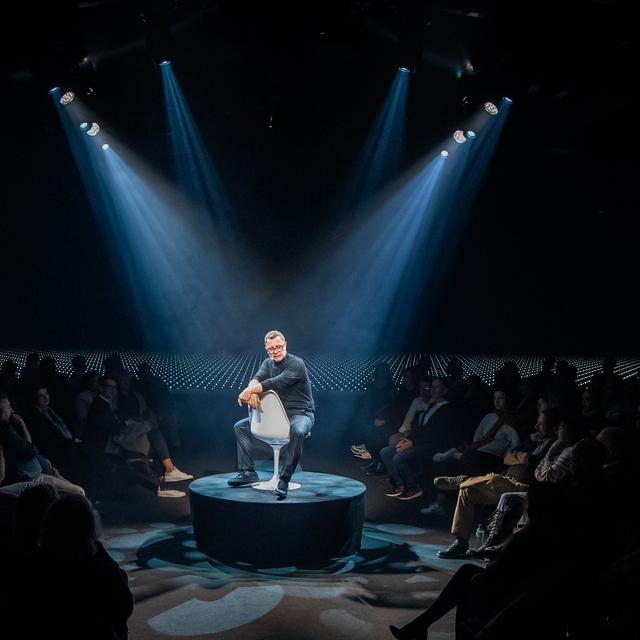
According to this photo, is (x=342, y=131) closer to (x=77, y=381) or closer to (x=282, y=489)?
(x=77, y=381)

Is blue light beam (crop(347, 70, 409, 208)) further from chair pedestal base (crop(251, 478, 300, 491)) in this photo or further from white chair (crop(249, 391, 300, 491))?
chair pedestal base (crop(251, 478, 300, 491))

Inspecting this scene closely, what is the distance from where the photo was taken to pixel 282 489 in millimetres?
4113

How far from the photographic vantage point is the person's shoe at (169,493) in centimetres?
567

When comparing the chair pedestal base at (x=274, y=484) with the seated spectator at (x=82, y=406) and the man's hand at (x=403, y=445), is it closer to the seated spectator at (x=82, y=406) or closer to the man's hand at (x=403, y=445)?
the man's hand at (x=403, y=445)

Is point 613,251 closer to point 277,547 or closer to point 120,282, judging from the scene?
point 120,282

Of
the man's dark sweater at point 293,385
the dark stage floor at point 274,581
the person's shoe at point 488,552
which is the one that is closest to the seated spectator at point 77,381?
the dark stage floor at point 274,581

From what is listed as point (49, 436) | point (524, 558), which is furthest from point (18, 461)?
point (524, 558)

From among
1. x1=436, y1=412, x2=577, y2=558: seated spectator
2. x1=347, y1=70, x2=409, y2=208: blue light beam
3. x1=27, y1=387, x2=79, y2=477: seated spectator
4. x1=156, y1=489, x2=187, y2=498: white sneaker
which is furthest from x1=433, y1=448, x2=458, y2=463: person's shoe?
x1=347, y1=70, x2=409, y2=208: blue light beam

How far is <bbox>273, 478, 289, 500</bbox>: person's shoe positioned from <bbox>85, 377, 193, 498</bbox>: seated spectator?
187cm

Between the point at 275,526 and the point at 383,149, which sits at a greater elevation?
the point at 383,149

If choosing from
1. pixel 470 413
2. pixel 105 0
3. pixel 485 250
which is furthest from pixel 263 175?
pixel 470 413

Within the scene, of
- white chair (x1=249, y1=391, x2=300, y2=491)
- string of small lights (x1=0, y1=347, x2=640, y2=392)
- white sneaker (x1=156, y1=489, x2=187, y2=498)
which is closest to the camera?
white chair (x1=249, y1=391, x2=300, y2=491)

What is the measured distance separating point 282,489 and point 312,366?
322 inches

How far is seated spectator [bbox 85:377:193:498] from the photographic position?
556 centimetres
